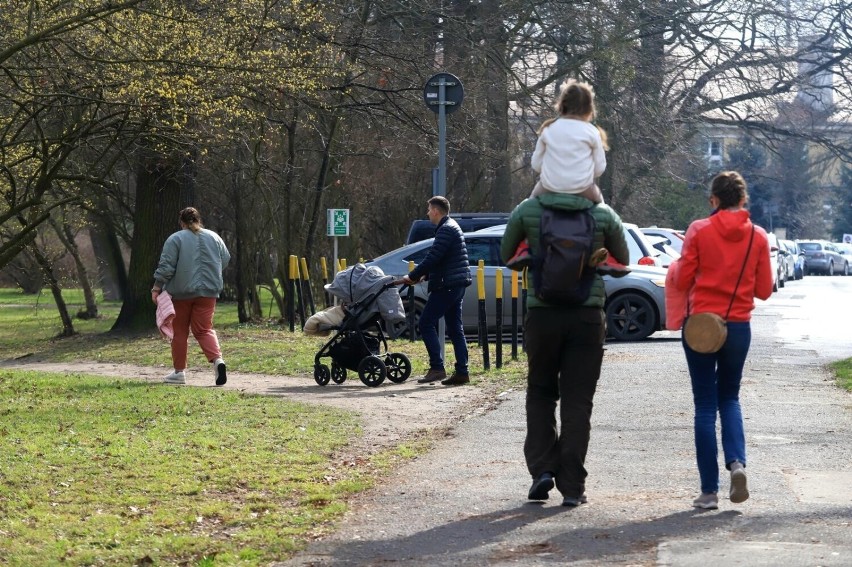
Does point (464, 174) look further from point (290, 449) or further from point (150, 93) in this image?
point (290, 449)

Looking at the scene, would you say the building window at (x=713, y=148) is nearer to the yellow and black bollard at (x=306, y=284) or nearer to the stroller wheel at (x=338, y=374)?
the yellow and black bollard at (x=306, y=284)

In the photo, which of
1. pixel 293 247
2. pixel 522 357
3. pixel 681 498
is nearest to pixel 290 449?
pixel 681 498

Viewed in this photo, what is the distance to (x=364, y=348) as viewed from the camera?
1419 cm

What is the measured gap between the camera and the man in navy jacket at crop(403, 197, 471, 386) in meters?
13.7

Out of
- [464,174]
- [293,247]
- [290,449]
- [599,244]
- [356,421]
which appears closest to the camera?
[599,244]

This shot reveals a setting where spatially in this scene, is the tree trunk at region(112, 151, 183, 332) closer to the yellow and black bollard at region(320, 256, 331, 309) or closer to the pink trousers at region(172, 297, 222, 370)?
the yellow and black bollard at region(320, 256, 331, 309)

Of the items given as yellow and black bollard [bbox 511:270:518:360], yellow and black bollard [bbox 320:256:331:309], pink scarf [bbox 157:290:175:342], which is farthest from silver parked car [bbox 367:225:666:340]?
yellow and black bollard [bbox 320:256:331:309]

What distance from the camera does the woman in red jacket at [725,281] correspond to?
719cm

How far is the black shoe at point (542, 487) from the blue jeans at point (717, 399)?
2.50 feet

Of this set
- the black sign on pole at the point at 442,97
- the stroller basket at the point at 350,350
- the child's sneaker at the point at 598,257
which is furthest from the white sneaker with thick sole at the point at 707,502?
the black sign on pole at the point at 442,97

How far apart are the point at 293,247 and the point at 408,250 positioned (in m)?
7.06

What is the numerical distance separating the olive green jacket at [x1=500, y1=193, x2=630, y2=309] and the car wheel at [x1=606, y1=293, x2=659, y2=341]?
41.2ft

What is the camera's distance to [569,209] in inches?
279

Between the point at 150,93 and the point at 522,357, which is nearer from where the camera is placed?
the point at 150,93
